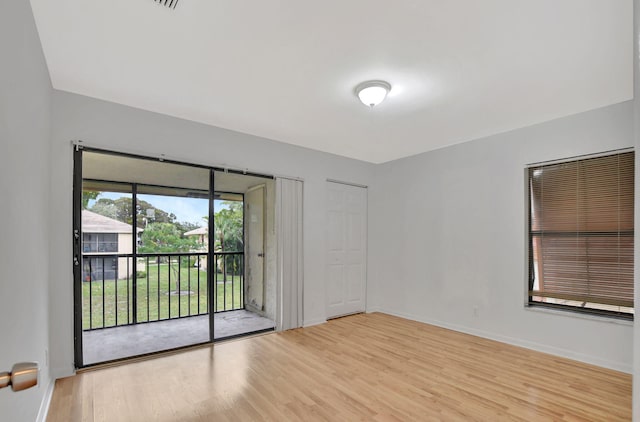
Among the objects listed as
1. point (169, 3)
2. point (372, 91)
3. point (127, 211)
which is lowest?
point (127, 211)

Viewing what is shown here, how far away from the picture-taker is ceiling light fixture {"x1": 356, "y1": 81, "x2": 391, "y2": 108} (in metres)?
2.73

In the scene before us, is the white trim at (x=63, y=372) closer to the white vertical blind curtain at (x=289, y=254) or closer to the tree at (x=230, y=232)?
the tree at (x=230, y=232)

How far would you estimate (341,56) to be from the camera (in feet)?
7.68

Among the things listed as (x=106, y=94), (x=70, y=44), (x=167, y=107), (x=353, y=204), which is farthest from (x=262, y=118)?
(x=353, y=204)

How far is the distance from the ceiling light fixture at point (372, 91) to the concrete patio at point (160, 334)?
3229 mm

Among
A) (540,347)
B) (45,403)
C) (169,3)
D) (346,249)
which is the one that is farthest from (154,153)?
(540,347)

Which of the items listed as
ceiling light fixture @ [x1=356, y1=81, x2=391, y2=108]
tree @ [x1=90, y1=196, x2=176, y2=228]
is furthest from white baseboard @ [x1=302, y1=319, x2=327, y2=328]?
ceiling light fixture @ [x1=356, y1=81, x2=391, y2=108]

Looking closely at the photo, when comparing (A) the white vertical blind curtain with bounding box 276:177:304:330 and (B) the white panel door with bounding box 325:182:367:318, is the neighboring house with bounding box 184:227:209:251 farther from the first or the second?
(B) the white panel door with bounding box 325:182:367:318

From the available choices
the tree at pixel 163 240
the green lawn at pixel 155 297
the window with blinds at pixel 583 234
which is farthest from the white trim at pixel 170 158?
the window with blinds at pixel 583 234

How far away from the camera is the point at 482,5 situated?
71.2 inches

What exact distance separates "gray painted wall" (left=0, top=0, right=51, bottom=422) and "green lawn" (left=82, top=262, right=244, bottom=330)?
6.63 ft

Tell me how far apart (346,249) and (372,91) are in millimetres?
2958

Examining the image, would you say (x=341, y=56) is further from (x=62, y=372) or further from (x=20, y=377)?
(x=62, y=372)

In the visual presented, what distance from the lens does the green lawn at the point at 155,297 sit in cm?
427
